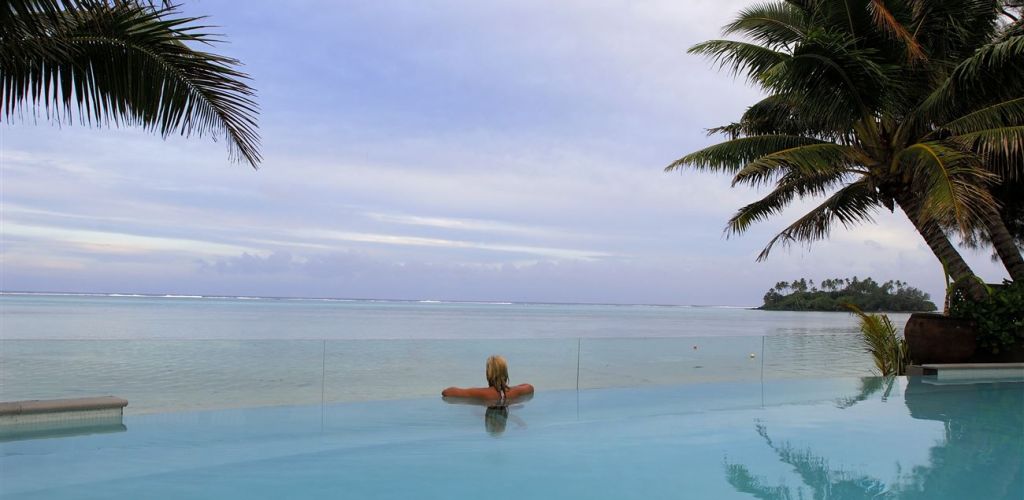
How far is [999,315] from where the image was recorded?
12.3 m

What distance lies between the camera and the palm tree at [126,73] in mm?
4797

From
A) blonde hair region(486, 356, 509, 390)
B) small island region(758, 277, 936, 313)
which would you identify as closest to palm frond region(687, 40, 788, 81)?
blonde hair region(486, 356, 509, 390)

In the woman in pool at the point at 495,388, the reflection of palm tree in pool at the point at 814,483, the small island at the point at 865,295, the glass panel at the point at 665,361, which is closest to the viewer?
the reflection of palm tree in pool at the point at 814,483

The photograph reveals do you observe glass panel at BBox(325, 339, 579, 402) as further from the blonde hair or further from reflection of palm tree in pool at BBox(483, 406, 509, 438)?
reflection of palm tree in pool at BBox(483, 406, 509, 438)

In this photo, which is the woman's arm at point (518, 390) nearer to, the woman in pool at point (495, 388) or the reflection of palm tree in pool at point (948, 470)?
the woman in pool at point (495, 388)

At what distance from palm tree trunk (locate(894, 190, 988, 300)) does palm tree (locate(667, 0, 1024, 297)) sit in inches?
0.7

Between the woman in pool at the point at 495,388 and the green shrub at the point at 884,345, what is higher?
the green shrub at the point at 884,345

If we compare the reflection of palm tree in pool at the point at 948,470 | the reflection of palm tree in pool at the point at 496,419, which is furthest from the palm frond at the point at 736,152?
the reflection of palm tree in pool at the point at 496,419

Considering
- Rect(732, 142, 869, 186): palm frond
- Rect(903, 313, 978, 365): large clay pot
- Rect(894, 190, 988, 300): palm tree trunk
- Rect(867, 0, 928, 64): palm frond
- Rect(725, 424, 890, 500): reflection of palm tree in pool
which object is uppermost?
Rect(867, 0, 928, 64): palm frond

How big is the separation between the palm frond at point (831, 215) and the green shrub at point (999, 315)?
263 cm

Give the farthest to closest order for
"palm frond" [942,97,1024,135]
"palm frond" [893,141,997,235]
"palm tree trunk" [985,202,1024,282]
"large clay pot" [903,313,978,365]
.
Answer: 1. "palm tree trunk" [985,202,1024,282]
2. "large clay pot" [903,313,978,365]
3. "palm frond" [942,97,1024,135]
4. "palm frond" [893,141,997,235]

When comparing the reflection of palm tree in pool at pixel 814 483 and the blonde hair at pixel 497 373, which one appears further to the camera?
the blonde hair at pixel 497 373

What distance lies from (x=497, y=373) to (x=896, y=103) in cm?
784

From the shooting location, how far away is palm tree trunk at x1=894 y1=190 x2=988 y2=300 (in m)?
12.4
